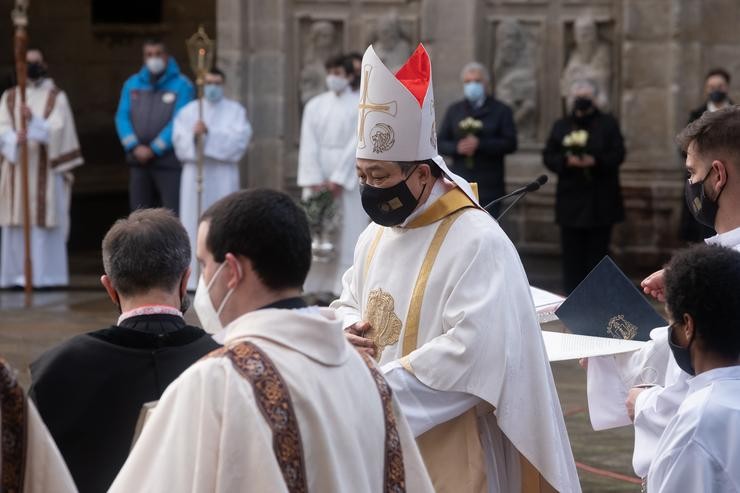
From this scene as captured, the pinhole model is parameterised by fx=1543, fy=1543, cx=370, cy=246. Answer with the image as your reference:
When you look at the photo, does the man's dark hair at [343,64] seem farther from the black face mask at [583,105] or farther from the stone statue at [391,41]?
the black face mask at [583,105]

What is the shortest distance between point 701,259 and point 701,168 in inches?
36.7

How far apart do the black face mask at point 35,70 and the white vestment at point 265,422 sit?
33.0 ft

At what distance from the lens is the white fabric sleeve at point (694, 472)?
3.43 metres

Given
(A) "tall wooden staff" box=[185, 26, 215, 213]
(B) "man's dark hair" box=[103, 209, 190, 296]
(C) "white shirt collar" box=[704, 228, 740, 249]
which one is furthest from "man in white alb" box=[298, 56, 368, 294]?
(B) "man's dark hair" box=[103, 209, 190, 296]

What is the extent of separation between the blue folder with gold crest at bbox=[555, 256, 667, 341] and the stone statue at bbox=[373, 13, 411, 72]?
860cm

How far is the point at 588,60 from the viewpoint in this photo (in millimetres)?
13000

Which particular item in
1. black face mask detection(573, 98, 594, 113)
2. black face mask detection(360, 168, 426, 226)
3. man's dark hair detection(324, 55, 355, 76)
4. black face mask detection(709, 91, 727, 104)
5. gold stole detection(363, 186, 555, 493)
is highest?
man's dark hair detection(324, 55, 355, 76)

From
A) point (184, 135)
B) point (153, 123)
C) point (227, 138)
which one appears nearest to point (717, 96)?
Answer: point (227, 138)

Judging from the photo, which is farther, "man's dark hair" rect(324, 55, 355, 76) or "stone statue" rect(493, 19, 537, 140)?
"stone statue" rect(493, 19, 537, 140)

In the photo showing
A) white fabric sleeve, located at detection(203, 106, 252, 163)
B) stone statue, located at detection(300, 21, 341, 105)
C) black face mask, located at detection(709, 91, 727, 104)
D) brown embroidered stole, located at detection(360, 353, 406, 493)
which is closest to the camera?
brown embroidered stole, located at detection(360, 353, 406, 493)

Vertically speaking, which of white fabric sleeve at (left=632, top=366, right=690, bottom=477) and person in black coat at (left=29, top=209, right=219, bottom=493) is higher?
person in black coat at (left=29, top=209, right=219, bottom=493)

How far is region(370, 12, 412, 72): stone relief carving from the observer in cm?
1302

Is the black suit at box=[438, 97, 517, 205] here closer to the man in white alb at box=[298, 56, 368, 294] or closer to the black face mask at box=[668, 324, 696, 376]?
the man in white alb at box=[298, 56, 368, 294]

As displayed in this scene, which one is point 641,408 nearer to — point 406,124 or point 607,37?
point 406,124
